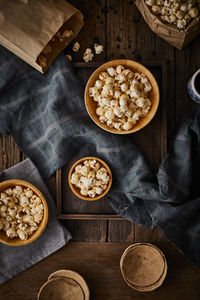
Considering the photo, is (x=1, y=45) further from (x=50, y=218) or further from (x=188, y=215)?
(x=188, y=215)

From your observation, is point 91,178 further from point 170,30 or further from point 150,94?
point 170,30

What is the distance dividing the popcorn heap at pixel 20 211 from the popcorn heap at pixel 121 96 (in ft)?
1.42

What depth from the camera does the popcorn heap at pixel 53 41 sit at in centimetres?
119

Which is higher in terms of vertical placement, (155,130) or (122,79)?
(122,79)

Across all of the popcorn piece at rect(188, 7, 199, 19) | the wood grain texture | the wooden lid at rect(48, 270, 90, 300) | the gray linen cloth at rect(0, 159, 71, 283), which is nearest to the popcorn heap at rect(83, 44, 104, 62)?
the popcorn piece at rect(188, 7, 199, 19)

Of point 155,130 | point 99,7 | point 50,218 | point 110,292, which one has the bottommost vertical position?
point 110,292

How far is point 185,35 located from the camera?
3.69 ft

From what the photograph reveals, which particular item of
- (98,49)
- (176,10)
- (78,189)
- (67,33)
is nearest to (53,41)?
(67,33)

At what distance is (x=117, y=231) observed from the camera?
129 centimetres

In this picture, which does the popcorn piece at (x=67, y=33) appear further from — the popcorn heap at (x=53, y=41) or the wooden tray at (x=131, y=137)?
the wooden tray at (x=131, y=137)

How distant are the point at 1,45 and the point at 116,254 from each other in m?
1.03

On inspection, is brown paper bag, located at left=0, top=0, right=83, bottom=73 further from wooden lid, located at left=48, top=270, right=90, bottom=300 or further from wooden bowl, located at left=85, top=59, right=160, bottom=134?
wooden lid, located at left=48, top=270, right=90, bottom=300

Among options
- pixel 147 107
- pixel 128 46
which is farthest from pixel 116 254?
pixel 128 46

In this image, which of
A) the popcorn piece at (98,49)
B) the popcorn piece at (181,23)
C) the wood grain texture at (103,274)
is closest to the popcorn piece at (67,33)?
the popcorn piece at (98,49)
